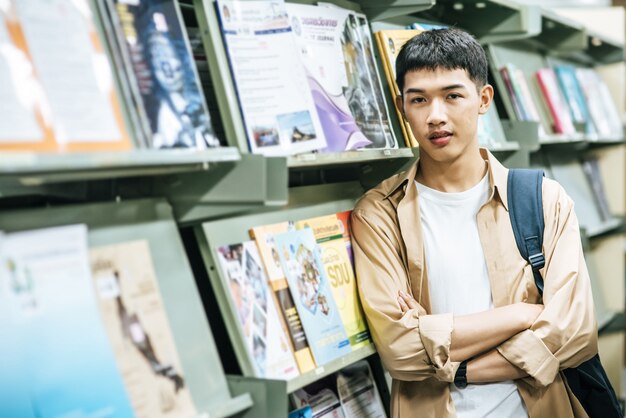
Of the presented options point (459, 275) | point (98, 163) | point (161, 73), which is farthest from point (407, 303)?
point (98, 163)

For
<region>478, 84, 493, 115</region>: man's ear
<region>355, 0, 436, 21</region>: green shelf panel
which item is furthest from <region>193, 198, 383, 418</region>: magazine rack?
<region>355, 0, 436, 21</region>: green shelf panel

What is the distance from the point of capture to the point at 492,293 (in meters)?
2.31

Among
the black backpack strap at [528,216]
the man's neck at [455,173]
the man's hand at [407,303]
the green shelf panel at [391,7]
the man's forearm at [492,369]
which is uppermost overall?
the green shelf panel at [391,7]

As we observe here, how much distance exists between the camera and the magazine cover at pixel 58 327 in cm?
148

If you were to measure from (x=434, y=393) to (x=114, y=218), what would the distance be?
3.62ft

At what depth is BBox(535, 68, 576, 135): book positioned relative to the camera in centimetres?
406

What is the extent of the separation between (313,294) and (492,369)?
560 mm

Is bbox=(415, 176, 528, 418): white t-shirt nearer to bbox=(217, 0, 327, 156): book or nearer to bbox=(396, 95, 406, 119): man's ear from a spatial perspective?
bbox=(396, 95, 406, 119): man's ear

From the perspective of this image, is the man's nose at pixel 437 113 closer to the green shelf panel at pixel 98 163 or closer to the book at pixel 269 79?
the book at pixel 269 79

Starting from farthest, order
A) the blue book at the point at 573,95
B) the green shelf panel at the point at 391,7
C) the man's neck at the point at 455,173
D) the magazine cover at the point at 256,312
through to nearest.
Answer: the blue book at the point at 573,95
the green shelf panel at the point at 391,7
the man's neck at the point at 455,173
the magazine cover at the point at 256,312

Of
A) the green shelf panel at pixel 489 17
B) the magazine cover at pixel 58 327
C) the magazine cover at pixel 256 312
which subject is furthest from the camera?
the green shelf panel at pixel 489 17

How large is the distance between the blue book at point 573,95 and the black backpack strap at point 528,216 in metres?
2.10

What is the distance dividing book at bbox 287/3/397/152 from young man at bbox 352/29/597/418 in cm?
13

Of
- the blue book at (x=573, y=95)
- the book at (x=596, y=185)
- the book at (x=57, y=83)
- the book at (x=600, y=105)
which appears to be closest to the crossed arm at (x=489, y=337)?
the book at (x=57, y=83)
